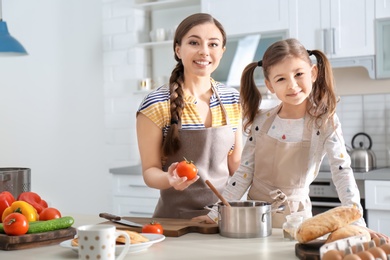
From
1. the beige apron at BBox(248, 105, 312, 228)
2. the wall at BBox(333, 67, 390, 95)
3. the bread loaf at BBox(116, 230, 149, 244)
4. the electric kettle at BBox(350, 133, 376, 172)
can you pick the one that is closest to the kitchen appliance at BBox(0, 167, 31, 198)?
the bread loaf at BBox(116, 230, 149, 244)

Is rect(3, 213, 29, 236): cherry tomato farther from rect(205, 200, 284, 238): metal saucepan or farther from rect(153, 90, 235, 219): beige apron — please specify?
rect(153, 90, 235, 219): beige apron

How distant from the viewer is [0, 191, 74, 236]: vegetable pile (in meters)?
1.92

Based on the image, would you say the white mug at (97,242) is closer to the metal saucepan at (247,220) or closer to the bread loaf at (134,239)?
the bread loaf at (134,239)

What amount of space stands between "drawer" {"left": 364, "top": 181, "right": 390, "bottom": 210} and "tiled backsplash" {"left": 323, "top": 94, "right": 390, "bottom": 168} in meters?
0.61

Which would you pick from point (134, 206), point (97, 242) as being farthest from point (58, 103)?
point (97, 242)

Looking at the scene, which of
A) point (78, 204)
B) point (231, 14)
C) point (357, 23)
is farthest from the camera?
point (78, 204)

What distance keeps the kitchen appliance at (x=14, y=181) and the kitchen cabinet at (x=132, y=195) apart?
6.47ft

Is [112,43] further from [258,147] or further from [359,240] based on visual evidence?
[359,240]

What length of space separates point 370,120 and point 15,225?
3.08m

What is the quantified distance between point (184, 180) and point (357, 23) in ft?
8.01

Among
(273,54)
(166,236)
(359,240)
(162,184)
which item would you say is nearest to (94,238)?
(166,236)

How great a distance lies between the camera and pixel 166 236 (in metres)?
2.03

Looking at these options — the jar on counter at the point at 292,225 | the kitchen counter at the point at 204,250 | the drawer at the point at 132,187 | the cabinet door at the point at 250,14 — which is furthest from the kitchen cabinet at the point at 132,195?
the jar on counter at the point at 292,225

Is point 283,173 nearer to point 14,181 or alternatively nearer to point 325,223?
point 325,223
